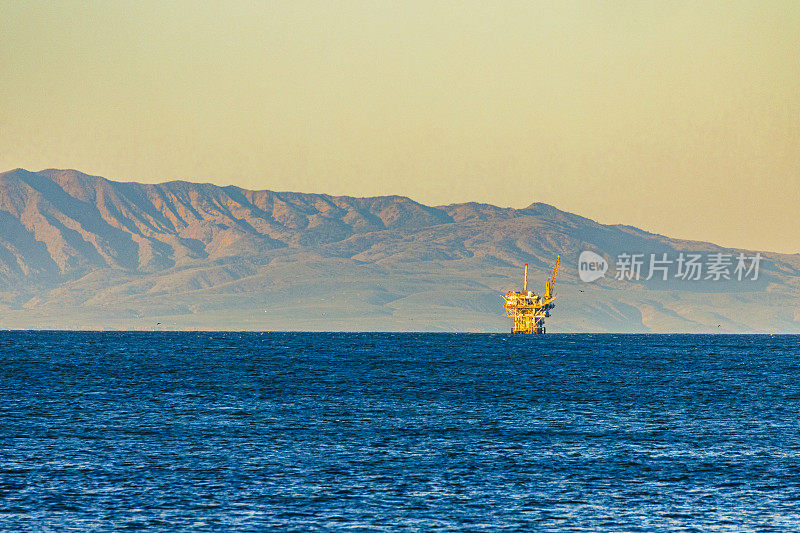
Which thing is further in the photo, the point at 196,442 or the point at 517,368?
the point at 517,368

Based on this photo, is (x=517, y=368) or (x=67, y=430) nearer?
(x=67, y=430)

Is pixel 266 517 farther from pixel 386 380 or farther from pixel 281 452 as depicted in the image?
pixel 386 380

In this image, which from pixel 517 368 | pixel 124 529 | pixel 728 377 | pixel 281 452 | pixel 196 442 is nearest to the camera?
pixel 124 529

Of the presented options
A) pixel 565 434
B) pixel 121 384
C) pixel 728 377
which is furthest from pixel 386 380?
pixel 565 434

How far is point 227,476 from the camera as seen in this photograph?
53562 millimetres

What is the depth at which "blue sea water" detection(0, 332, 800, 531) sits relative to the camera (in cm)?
4459

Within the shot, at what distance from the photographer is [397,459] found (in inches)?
2331

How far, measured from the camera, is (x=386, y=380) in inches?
5256

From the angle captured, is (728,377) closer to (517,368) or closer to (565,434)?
(517,368)

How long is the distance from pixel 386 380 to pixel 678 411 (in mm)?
49272

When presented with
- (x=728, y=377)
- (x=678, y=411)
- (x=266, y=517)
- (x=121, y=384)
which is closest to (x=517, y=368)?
(x=728, y=377)

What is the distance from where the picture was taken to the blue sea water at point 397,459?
4459cm

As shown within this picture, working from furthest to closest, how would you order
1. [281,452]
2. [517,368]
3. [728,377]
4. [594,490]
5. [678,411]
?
[517,368]
[728,377]
[678,411]
[281,452]
[594,490]

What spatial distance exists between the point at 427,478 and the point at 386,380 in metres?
80.4
